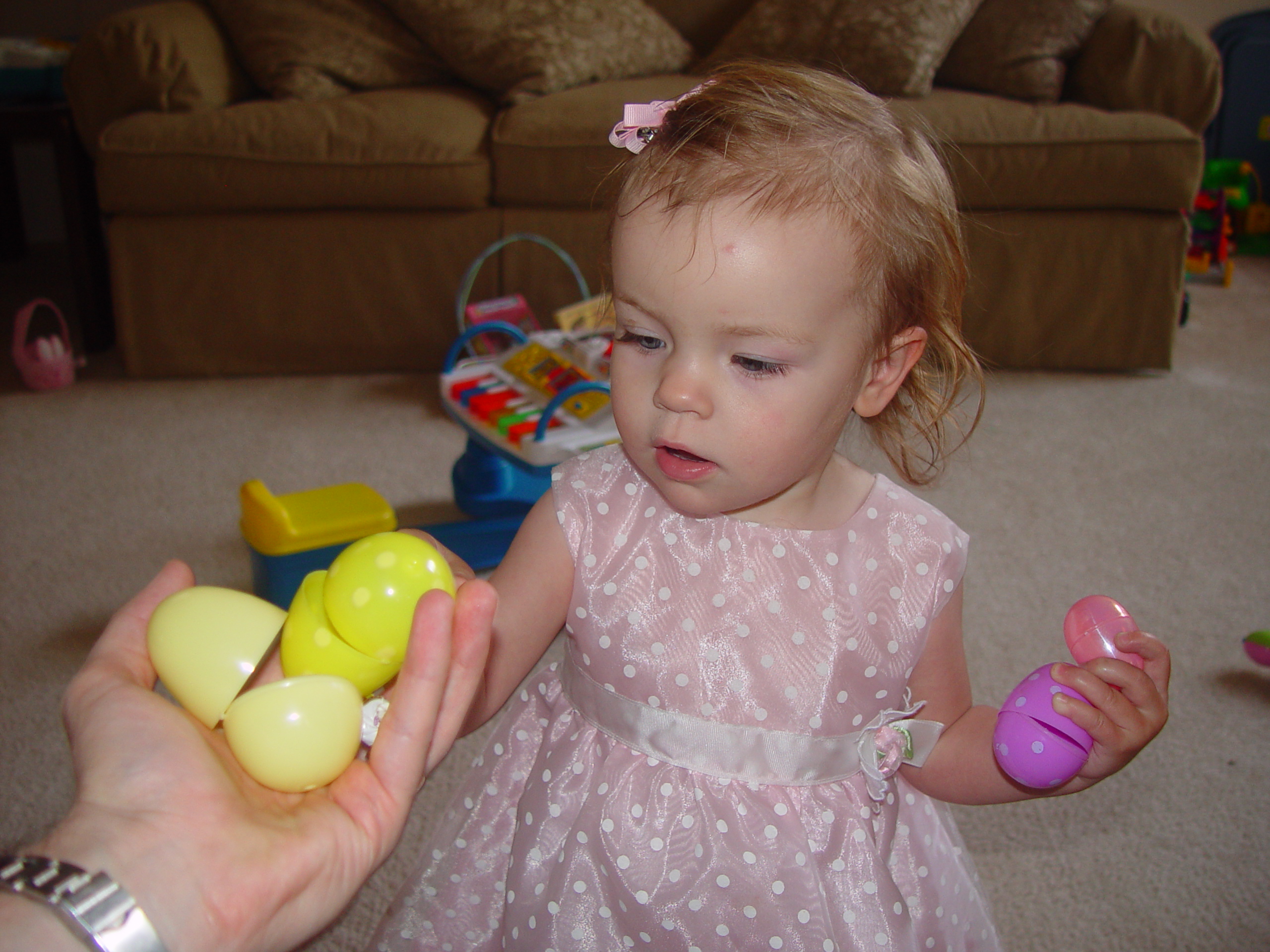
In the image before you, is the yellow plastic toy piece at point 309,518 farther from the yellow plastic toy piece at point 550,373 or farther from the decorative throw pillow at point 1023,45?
the decorative throw pillow at point 1023,45

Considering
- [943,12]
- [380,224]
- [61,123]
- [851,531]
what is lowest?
[380,224]

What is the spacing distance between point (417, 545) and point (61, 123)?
2044 mm

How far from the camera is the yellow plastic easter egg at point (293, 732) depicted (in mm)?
536

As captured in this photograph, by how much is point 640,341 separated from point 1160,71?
2125 mm

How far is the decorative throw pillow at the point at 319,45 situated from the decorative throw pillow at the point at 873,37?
752 mm

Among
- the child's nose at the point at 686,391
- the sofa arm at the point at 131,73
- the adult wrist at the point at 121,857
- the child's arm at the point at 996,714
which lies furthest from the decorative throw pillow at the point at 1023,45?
the adult wrist at the point at 121,857

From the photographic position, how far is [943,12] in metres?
2.28

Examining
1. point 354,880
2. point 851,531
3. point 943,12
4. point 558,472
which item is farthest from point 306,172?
point 354,880

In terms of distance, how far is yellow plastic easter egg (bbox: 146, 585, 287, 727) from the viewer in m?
0.59

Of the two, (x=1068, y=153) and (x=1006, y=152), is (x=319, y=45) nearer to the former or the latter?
(x=1006, y=152)

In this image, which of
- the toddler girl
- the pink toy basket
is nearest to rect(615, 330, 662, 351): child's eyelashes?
the toddler girl

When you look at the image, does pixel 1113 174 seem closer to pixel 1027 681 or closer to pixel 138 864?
pixel 1027 681

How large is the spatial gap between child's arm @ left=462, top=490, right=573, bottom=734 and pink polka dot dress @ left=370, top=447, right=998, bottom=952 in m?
0.01

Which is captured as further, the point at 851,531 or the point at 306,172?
the point at 306,172
